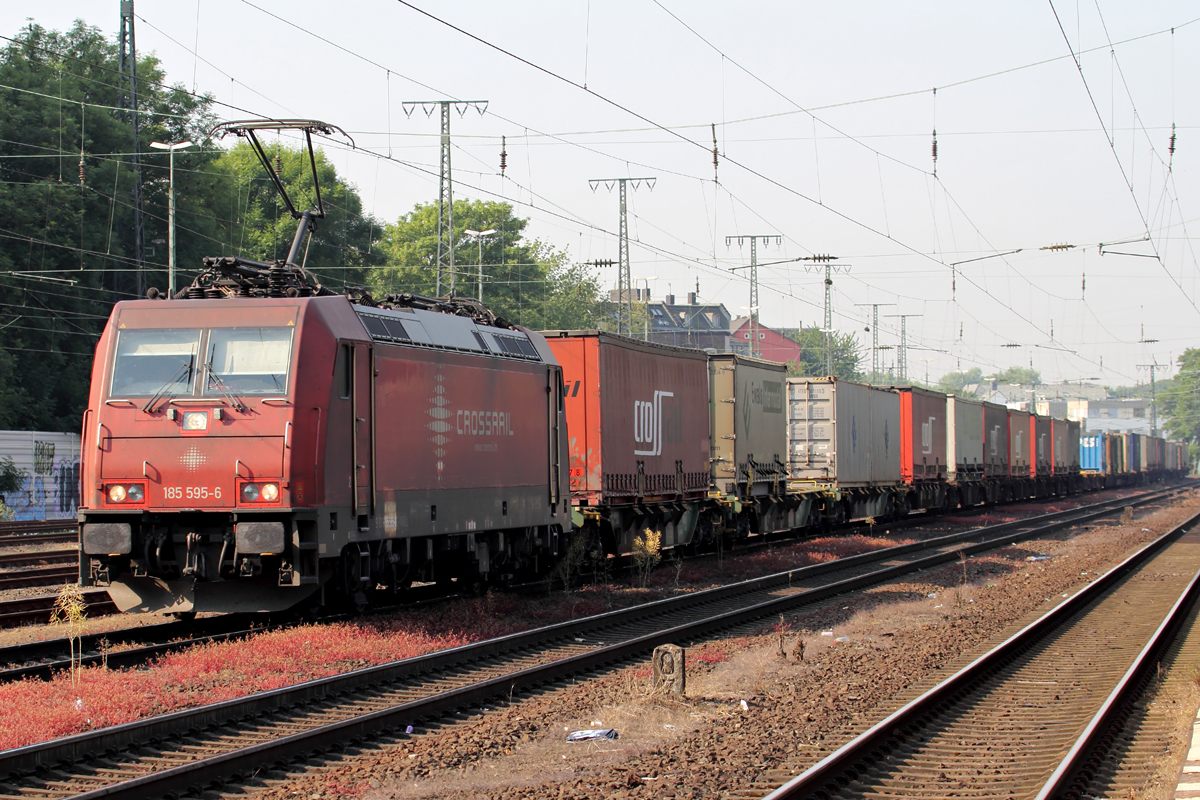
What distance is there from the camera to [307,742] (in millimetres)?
7613

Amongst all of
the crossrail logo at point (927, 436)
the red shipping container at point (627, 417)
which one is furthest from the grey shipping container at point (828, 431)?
the red shipping container at point (627, 417)

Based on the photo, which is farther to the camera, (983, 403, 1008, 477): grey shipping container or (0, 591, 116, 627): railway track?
(983, 403, 1008, 477): grey shipping container

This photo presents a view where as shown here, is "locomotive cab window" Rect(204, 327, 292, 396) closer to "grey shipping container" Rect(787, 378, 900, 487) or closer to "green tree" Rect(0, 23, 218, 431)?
"grey shipping container" Rect(787, 378, 900, 487)

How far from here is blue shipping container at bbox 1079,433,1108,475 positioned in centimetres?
6658

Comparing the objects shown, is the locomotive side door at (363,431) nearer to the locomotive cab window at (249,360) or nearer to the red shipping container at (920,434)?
the locomotive cab window at (249,360)

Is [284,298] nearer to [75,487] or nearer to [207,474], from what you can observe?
[207,474]

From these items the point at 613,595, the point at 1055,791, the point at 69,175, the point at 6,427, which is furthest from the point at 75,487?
the point at 1055,791

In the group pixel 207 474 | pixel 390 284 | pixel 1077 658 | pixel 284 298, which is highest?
pixel 390 284

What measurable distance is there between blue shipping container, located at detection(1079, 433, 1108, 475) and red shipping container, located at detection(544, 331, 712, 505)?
171ft

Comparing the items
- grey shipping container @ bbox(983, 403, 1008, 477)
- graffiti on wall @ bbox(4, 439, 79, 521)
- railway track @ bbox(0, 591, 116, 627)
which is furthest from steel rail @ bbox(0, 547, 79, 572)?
grey shipping container @ bbox(983, 403, 1008, 477)

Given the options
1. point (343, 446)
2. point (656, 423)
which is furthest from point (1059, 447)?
point (343, 446)

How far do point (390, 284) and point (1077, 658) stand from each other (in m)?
53.5

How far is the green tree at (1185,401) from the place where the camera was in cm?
13000

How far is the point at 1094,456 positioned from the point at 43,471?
56.0m
